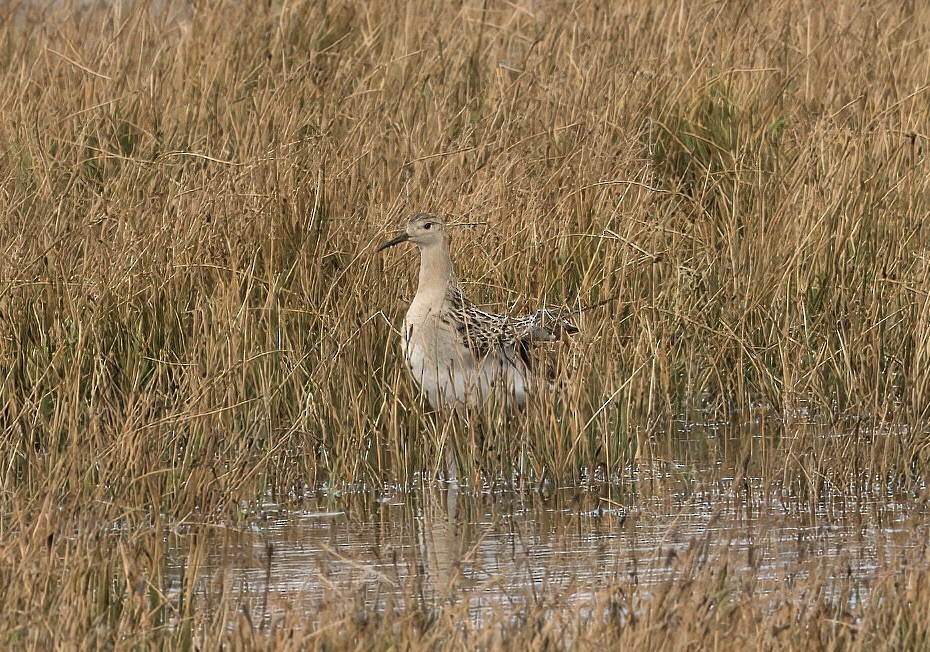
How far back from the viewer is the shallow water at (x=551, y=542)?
5238mm

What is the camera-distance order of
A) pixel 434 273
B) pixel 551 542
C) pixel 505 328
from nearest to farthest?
pixel 551 542 → pixel 505 328 → pixel 434 273

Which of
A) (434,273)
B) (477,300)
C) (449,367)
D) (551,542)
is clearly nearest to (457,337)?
(449,367)

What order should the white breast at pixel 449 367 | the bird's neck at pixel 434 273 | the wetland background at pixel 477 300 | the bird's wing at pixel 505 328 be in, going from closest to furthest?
the wetland background at pixel 477 300 → the white breast at pixel 449 367 → the bird's wing at pixel 505 328 → the bird's neck at pixel 434 273

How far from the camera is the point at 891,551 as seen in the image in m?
5.69

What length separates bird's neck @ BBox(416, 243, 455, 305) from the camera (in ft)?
24.6

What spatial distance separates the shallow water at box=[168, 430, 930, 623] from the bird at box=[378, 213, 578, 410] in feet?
1.95

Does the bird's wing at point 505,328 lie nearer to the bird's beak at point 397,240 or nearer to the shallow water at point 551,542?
the bird's beak at point 397,240

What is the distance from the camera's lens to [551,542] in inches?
234

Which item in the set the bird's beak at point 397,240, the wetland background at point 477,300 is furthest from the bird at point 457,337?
the wetland background at point 477,300

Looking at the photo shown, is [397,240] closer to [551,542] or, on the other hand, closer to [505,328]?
[505,328]

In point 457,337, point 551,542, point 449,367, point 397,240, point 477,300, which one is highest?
point 397,240

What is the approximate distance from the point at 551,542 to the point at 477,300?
8.01ft

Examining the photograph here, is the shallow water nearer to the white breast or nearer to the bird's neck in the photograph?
the white breast

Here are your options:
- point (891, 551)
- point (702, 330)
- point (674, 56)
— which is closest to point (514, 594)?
point (891, 551)
